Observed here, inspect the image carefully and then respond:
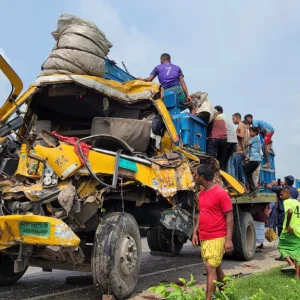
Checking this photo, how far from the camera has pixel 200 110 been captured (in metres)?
7.16

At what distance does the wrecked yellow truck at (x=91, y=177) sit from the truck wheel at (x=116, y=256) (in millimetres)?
10

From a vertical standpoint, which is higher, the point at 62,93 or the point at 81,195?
the point at 62,93

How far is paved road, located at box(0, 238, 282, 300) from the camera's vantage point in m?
5.40

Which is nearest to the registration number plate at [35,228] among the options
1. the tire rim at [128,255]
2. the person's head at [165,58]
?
the tire rim at [128,255]

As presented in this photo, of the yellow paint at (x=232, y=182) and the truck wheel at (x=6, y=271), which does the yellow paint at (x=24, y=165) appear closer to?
the truck wheel at (x=6, y=271)

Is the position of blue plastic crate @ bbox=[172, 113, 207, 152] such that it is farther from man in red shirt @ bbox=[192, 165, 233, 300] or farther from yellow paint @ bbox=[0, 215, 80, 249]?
yellow paint @ bbox=[0, 215, 80, 249]

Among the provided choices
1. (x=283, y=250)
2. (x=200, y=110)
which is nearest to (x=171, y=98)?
(x=200, y=110)

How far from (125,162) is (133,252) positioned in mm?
1023

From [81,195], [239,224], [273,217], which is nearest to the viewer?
[81,195]

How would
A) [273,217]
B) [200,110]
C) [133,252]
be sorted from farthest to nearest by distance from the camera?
[273,217]
[200,110]
[133,252]

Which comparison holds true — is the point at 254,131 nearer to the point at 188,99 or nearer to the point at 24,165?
the point at 188,99

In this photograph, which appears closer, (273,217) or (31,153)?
(31,153)

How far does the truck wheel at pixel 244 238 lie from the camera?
8.41 metres

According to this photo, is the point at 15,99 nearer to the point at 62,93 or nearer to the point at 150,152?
the point at 62,93
